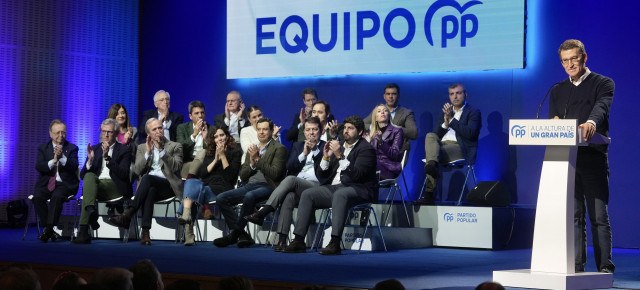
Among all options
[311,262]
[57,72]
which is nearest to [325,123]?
[311,262]

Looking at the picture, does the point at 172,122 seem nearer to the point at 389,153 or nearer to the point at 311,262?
the point at 389,153

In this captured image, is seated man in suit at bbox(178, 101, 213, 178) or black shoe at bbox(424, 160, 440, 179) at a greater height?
seated man in suit at bbox(178, 101, 213, 178)

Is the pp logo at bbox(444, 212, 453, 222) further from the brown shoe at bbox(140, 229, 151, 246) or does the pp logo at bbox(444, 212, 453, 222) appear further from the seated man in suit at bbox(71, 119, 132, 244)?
the seated man in suit at bbox(71, 119, 132, 244)

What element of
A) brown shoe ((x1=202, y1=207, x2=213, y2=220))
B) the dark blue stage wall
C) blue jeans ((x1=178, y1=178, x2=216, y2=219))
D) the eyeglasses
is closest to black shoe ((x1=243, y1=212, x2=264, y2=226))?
blue jeans ((x1=178, y1=178, x2=216, y2=219))

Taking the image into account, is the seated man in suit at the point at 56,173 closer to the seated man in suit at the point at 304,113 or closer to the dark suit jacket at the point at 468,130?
the seated man in suit at the point at 304,113

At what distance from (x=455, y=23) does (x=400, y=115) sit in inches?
46.4

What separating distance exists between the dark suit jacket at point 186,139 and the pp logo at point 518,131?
14.6 ft

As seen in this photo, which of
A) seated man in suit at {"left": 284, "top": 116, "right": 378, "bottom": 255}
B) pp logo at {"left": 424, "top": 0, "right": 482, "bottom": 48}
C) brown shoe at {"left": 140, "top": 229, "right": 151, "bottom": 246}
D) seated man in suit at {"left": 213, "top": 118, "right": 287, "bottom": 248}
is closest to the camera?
seated man in suit at {"left": 284, "top": 116, "right": 378, "bottom": 255}

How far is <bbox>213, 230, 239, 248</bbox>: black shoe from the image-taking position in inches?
306

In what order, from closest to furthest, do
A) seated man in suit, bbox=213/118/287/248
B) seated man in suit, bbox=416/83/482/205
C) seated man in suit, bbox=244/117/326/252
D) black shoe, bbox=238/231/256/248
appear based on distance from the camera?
seated man in suit, bbox=244/117/326/252 → black shoe, bbox=238/231/256/248 → seated man in suit, bbox=213/118/287/248 → seated man in suit, bbox=416/83/482/205

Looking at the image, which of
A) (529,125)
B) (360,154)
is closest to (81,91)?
(360,154)

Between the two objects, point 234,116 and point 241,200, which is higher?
point 234,116

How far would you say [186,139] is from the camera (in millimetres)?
9016

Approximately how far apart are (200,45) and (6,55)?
7.55 feet
